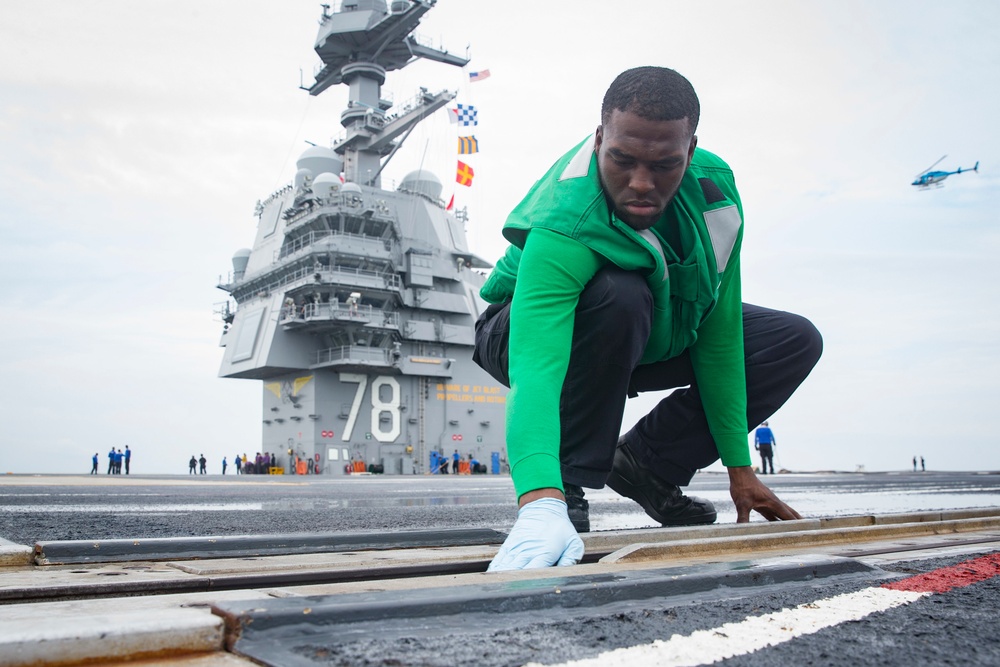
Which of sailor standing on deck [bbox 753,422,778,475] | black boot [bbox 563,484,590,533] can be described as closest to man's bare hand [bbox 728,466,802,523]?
black boot [bbox 563,484,590,533]

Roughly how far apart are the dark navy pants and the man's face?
18cm

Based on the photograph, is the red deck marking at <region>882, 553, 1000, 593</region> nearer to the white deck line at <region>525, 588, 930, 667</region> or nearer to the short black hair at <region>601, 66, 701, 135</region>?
the white deck line at <region>525, 588, 930, 667</region>

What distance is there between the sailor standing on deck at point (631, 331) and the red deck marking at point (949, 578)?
512 mm

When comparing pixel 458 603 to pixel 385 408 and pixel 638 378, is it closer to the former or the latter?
pixel 638 378

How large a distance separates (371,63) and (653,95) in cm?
2753

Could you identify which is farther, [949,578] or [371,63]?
[371,63]

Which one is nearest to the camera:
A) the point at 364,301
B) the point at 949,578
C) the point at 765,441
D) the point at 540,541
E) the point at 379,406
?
the point at 949,578

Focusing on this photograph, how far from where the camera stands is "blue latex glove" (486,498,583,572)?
4.26 feet

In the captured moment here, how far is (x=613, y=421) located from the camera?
6.15ft

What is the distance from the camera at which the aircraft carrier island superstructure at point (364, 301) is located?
23156mm

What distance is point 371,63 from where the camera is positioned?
89.3 feet

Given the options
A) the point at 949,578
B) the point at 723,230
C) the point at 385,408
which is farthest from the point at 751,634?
the point at 385,408

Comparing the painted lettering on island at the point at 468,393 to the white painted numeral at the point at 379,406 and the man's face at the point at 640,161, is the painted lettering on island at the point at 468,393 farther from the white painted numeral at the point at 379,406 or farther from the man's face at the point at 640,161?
the man's face at the point at 640,161

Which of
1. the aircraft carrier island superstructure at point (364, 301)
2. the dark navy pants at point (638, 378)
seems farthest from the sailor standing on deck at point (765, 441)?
the dark navy pants at point (638, 378)
